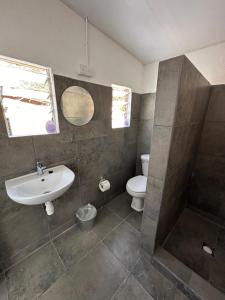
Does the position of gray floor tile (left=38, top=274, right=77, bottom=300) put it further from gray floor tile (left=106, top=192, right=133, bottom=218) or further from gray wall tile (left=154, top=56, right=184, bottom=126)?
gray wall tile (left=154, top=56, right=184, bottom=126)

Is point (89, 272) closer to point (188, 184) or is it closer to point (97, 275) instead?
point (97, 275)

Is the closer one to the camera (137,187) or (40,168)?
(40,168)

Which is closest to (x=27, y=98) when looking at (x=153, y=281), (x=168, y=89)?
(x=168, y=89)

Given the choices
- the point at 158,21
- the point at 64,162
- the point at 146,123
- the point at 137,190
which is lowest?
the point at 137,190

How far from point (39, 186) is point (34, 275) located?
33.1 inches

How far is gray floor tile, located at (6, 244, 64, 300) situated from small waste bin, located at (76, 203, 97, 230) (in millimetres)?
393

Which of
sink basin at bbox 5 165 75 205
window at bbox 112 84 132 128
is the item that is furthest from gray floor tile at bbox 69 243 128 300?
window at bbox 112 84 132 128

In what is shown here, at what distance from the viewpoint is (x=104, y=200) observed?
207cm

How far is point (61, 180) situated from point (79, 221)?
0.72 metres

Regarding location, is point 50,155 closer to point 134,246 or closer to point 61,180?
point 61,180

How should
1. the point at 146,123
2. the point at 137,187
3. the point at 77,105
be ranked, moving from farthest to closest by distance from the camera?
1. the point at 146,123
2. the point at 137,187
3. the point at 77,105

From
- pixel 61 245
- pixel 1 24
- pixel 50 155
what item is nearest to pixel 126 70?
pixel 1 24

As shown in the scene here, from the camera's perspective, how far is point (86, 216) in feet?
5.64

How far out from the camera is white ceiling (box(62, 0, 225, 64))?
1084 mm
